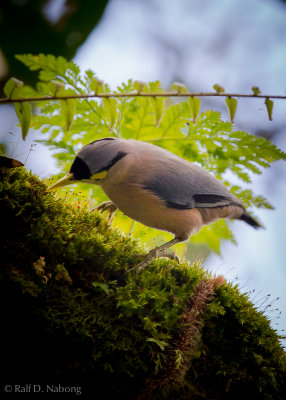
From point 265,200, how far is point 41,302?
1.66 metres

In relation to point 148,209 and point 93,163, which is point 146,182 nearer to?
point 148,209

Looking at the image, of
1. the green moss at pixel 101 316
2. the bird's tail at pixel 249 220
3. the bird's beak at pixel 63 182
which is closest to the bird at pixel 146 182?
the bird's beak at pixel 63 182

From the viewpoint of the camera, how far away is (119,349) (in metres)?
1.11

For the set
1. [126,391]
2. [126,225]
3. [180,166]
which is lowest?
[126,391]

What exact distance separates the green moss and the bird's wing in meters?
0.30

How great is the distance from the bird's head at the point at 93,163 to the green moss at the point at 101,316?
136 mm

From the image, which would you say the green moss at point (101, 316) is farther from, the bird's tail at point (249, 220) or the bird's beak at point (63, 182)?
the bird's tail at point (249, 220)

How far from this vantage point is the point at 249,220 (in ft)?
6.65

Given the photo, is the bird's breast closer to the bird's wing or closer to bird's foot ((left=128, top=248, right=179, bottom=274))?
the bird's wing

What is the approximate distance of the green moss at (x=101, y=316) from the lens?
103cm

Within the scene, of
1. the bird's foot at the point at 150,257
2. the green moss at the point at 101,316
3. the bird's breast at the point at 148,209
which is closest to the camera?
the green moss at the point at 101,316

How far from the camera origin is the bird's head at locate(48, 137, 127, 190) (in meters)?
1.40

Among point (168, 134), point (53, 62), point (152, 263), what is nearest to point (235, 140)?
point (168, 134)

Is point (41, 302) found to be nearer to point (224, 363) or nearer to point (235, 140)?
point (224, 363)
